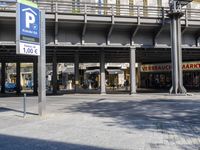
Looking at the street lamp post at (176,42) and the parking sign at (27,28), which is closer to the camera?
the parking sign at (27,28)

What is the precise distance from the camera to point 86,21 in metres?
34.8

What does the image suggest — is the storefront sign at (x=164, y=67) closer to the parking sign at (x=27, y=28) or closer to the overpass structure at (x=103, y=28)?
the overpass structure at (x=103, y=28)

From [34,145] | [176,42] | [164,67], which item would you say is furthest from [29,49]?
[164,67]

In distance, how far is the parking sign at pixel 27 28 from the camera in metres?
16.5

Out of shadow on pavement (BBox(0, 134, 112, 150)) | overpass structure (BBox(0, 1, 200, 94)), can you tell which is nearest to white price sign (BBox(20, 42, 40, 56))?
shadow on pavement (BBox(0, 134, 112, 150))

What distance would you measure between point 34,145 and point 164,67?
49833 mm

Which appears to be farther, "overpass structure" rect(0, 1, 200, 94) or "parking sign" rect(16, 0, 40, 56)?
"overpass structure" rect(0, 1, 200, 94)

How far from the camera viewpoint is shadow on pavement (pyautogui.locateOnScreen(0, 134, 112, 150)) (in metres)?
9.86

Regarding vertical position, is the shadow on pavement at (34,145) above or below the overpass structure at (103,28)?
below

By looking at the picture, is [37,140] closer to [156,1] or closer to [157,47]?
[157,47]

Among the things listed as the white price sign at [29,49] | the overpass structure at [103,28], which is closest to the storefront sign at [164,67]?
the overpass structure at [103,28]

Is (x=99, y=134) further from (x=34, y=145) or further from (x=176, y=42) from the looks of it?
(x=176, y=42)

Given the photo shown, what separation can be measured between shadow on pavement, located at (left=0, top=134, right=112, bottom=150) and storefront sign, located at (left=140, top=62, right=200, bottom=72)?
46490 mm

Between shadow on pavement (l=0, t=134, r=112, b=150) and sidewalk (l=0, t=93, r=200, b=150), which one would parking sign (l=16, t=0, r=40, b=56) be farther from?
shadow on pavement (l=0, t=134, r=112, b=150)
